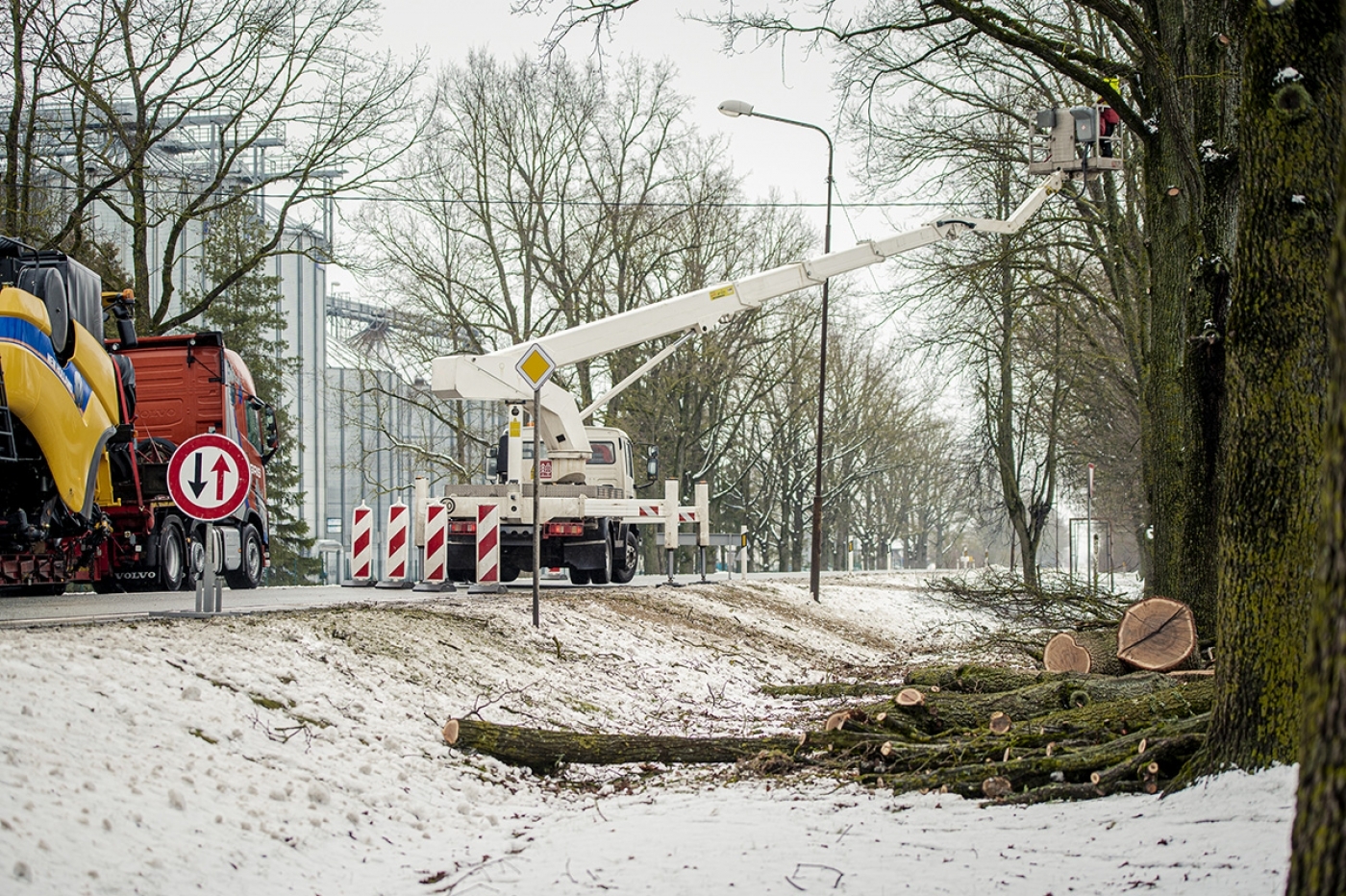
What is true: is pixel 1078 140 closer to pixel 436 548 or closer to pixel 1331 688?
pixel 436 548

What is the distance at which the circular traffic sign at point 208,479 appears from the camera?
406 inches

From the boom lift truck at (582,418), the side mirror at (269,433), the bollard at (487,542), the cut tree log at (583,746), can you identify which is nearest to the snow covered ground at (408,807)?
the cut tree log at (583,746)

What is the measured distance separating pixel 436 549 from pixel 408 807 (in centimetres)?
1105

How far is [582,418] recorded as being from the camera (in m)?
21.0

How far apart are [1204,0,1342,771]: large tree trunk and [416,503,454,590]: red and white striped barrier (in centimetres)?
1277

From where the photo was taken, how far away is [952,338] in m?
23.2

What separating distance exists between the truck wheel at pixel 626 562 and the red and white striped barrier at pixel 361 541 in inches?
173

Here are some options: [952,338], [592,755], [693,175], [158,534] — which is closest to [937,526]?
[693,175]

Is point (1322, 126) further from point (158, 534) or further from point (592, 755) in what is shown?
point (158, 534)

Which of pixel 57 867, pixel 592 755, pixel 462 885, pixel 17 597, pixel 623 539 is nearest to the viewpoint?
pixel 57 867

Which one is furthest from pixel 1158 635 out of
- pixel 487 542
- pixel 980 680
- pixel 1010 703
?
pixel 487 542

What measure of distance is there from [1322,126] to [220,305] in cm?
4092

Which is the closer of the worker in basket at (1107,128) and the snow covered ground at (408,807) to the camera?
the snow covered ground at (408,807)

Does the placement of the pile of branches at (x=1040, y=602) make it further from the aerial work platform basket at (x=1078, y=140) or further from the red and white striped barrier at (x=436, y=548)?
the red and white striped barrier at (x=436, y=548)
